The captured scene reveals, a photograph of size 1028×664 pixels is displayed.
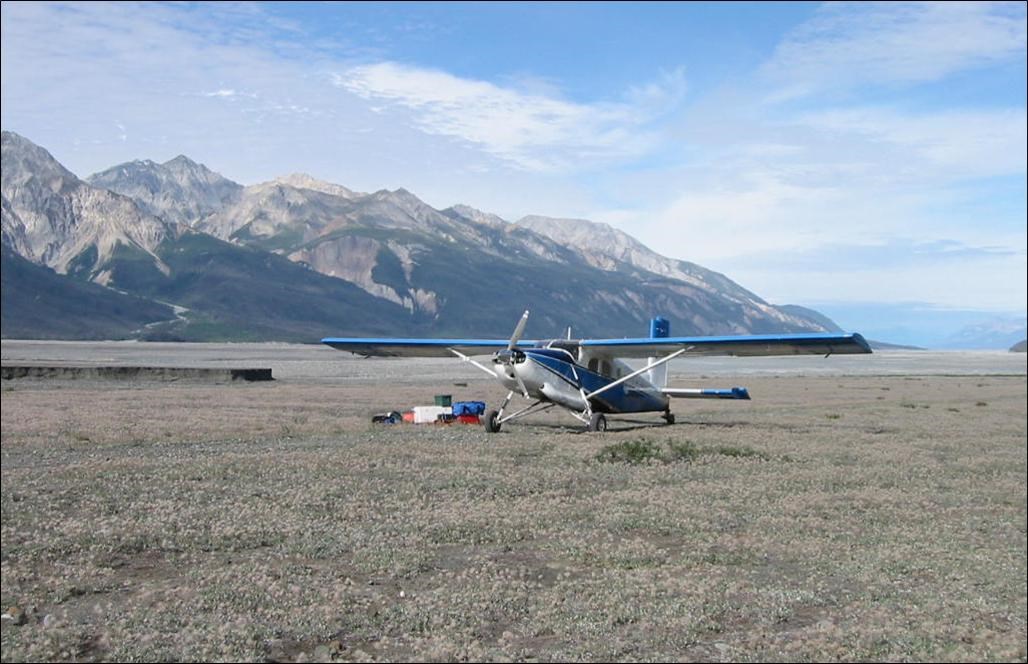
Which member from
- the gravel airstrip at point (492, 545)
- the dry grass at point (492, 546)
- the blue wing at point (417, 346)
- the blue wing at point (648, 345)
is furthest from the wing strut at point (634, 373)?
the blue wing at point (417, 346)

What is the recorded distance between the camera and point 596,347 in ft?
71.4

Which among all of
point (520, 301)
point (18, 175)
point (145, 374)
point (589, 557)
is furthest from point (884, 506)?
point (145, 374)

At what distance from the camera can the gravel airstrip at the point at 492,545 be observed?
24.6 feet

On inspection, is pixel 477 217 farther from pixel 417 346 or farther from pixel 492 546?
pixel 492 546

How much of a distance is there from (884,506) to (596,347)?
9.07 m

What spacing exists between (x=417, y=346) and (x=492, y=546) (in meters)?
8.90

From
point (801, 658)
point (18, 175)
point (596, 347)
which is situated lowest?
point (801, 658)

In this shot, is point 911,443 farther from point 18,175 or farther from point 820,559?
point 18,175

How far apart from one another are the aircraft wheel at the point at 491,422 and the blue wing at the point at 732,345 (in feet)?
9.07

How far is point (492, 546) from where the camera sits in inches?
433

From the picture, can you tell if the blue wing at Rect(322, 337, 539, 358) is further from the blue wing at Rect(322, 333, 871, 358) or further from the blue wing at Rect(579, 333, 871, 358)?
the blue wing at Rect(579, 333, 871, 358)

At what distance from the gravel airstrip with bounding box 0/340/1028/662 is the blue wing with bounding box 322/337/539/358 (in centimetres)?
191

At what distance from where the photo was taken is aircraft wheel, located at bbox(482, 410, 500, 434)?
20641 mm

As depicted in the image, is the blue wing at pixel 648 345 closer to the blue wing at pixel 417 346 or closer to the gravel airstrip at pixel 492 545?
the blue wing at pixel 417 346
